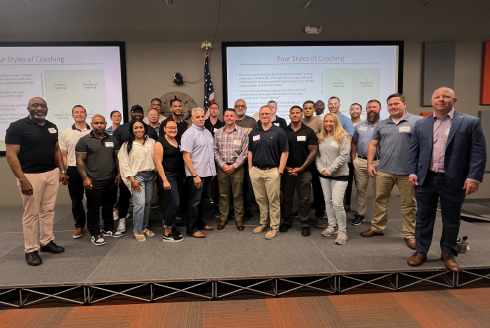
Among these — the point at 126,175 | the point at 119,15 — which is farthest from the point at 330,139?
the point at 119,15

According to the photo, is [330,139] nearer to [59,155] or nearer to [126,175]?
[126,175]

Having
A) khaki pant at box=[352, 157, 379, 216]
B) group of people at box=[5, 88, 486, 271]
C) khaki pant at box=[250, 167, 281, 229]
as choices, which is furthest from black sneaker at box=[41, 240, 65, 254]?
khaki pant at box=[352, 157, 379, 216]

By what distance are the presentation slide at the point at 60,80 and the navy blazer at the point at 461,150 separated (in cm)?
467

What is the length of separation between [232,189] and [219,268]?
4.11 ft

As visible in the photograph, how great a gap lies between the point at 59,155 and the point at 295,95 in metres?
3.82

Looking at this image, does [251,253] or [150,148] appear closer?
[251,253]

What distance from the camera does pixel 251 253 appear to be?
296cm

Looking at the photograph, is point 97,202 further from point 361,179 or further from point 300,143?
point 361,179

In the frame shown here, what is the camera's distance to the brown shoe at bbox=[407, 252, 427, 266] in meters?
2.67

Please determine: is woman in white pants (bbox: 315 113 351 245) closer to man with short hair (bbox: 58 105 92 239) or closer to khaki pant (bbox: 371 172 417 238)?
khaki pant (bbox: 371 172 417 238)

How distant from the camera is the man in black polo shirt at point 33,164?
2650mm

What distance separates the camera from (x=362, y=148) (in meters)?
3.75

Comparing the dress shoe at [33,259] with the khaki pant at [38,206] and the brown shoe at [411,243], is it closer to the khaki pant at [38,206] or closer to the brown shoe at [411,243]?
the khaki pant at [38,206]

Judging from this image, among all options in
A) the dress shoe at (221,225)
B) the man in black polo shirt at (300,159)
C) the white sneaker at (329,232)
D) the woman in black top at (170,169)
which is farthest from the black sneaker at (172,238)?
the white sneaker at (329,232)
